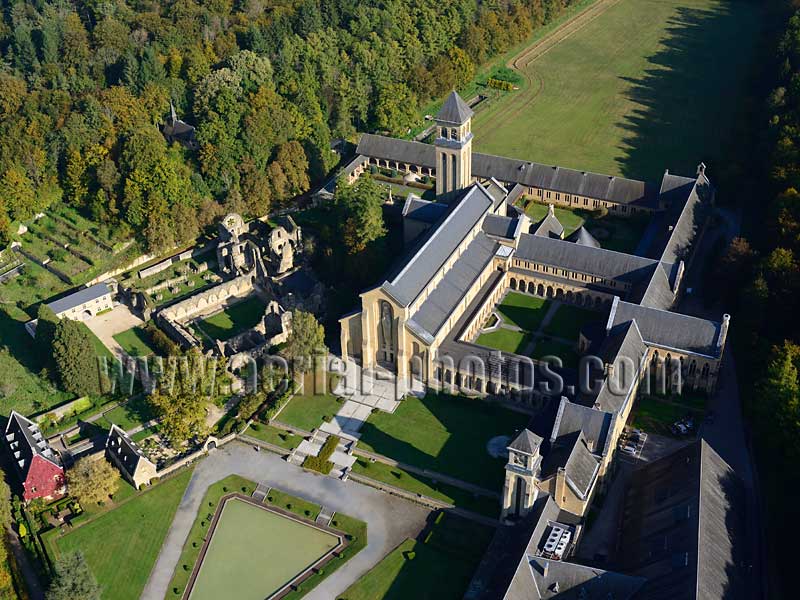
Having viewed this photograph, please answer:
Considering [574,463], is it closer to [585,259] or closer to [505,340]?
[505,340]

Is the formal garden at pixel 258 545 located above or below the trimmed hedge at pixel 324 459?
below

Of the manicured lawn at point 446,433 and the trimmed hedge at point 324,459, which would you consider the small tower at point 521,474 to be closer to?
the manicured lawn at point 446,433

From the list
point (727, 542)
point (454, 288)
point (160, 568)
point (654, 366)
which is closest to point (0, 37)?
point (454, 288)

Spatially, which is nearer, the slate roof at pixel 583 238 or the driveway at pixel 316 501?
the driveway at pixel 316 501

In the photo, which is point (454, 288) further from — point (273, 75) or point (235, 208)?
point (273, 75)

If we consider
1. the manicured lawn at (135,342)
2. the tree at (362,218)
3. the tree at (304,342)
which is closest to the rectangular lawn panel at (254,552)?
the tree at (304,342)

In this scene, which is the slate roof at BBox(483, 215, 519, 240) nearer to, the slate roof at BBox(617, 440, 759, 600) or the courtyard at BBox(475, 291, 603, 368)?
the courtyard at BBox(475, 291, 603, 368)

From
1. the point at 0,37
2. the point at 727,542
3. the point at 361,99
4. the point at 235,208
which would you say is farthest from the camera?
the point at 0,37
